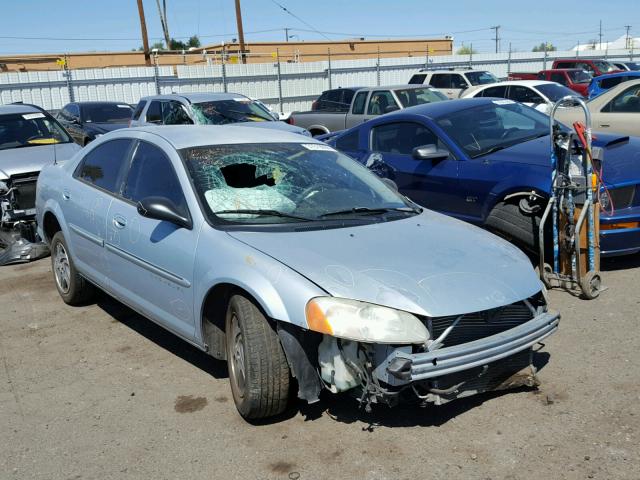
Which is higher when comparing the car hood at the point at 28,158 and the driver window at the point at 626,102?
the driver window at the point at 626,102

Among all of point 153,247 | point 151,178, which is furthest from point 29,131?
point 153,247

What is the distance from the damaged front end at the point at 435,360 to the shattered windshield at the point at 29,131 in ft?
24.0

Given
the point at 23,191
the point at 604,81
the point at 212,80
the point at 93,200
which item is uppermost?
the point at 212,80

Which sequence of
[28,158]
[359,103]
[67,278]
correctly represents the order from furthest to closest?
1. [359,103]
2. [28,158]
3. [67,278]

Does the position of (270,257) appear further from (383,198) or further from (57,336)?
(57,336)

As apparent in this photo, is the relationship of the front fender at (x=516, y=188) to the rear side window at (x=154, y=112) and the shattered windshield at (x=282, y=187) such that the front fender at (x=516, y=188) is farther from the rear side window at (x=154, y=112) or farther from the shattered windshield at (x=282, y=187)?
the rear side window at (x=154, y=112)

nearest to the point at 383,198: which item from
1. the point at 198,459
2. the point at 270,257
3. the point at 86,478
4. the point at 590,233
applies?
the point at 270,257

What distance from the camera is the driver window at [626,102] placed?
1031cm

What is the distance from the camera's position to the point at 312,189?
4621 millimetres

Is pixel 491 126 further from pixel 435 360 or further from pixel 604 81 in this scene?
pixel 604 81

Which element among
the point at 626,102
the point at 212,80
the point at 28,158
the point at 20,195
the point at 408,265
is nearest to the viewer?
the point at 408,265

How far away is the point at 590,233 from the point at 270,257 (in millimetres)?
2994

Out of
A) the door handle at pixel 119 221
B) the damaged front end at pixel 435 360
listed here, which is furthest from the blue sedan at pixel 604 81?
the damaged front end at pixel 435 360

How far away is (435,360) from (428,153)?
12.2 feet
